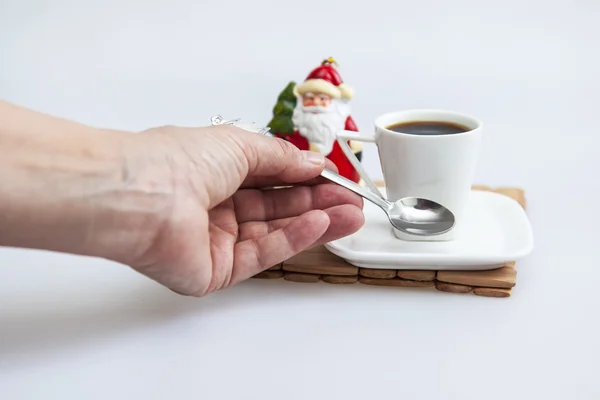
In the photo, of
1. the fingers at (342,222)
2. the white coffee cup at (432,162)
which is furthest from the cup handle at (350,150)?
the fingers at (342,222)

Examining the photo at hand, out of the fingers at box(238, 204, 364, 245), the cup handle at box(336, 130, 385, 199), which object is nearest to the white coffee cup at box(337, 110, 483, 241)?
the cup handle at box(336, 130, 385, 199)

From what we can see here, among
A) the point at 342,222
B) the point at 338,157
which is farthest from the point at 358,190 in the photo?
the point at 338,157

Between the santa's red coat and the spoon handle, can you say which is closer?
the spoon handle

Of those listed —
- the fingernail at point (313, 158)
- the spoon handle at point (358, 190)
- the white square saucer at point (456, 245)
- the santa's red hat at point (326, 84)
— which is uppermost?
the santa's red hat at point (326, 84)

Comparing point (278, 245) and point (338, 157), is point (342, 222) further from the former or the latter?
point (338, 157)

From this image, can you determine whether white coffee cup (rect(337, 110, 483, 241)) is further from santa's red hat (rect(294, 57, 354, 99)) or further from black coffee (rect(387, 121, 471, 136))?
santa's red hat (rect(294, 57, 354, 99))

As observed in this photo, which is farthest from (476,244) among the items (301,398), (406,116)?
(301,398)

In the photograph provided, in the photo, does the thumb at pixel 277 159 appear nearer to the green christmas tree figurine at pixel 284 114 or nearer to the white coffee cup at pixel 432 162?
the white coffee cup at pixel 432 162

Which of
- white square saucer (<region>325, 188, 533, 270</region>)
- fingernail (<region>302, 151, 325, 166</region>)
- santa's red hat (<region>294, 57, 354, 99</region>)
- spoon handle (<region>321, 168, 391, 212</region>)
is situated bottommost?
white square saucer (<region>325, 188, 533, 270</region>)
